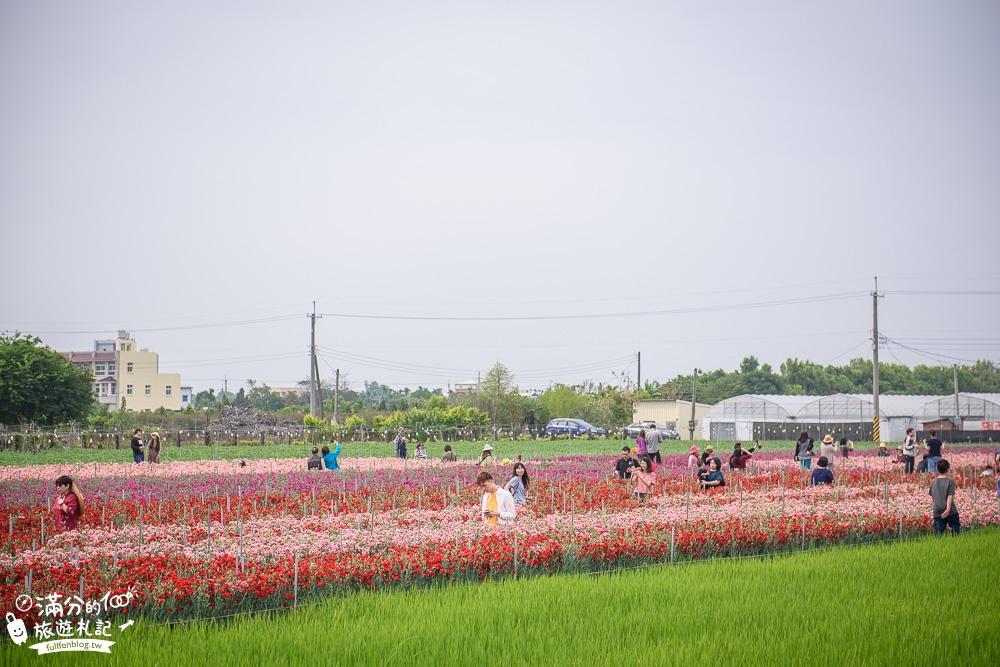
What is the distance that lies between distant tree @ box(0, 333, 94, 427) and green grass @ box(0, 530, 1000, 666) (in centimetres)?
4818

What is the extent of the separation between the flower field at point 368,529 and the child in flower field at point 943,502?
70 centimetres

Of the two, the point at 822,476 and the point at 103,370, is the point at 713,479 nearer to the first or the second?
the point at 822,476

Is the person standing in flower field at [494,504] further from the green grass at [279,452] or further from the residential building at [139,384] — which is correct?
the residential building at [139,384]

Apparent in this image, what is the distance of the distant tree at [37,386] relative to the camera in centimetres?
5134

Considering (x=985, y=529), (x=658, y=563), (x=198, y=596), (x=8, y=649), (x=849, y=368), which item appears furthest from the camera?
(x=849, y=368)

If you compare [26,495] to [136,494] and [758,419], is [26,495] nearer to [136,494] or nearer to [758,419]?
[136,494]

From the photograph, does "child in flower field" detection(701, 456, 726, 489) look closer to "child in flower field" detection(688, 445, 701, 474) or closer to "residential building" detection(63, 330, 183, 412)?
"child in flower field" detection(688, 445, 701, 474)

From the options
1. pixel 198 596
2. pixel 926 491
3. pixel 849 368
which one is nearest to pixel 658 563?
pixel 198 596

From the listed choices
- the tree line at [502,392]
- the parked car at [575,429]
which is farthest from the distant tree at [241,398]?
the parked car at [575,429]

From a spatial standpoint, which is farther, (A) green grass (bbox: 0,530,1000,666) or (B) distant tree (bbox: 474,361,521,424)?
(B) distant tree (bbox: 474,361,521,424)

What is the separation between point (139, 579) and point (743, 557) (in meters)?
8.84

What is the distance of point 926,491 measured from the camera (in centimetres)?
2141

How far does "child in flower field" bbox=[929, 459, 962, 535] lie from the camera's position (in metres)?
15.0

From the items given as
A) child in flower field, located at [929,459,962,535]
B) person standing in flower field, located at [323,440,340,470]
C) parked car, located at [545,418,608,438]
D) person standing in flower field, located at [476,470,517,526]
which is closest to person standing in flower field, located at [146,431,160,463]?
person standing in flower field, located at [323,440,340,470]
